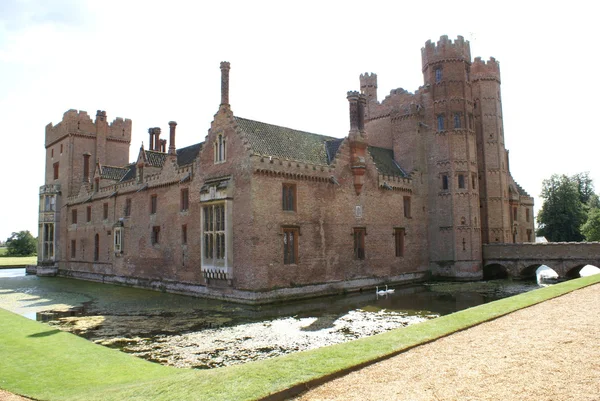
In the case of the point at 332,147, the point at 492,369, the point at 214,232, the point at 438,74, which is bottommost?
the point at 492,369

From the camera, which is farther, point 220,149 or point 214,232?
point 220,149

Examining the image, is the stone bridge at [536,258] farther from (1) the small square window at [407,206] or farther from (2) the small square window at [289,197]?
(2) the small square window at [289,197]

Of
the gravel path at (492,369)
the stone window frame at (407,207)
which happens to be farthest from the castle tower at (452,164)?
the gravel path at (492,369)

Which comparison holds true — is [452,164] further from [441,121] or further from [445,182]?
[441,121]

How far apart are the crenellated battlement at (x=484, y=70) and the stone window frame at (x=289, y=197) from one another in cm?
2277

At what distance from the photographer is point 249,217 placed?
79.4 ft

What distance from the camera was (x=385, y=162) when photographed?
3566cm

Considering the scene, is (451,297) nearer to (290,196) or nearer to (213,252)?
(290,196)

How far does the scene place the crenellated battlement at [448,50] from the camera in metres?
36.4

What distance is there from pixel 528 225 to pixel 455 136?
17.8m

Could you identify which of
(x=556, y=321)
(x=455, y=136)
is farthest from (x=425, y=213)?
(x=556, y=321)

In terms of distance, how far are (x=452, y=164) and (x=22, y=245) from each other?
88.6m

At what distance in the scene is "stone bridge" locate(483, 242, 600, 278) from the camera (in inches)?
1224

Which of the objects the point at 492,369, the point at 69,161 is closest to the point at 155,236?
the point at 69,161
